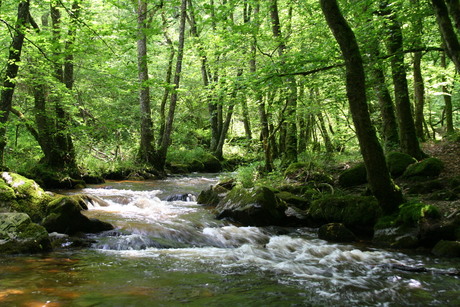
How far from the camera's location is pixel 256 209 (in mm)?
8406

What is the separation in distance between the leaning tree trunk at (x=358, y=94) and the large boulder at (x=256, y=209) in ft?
8.48

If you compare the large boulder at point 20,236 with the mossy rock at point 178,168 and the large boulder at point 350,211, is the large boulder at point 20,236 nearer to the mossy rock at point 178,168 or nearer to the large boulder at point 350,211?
the large boulder at point 350,211

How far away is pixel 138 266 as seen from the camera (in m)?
5.19

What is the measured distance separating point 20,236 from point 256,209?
5030 millimetres

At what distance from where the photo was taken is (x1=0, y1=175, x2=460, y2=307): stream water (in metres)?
3.96

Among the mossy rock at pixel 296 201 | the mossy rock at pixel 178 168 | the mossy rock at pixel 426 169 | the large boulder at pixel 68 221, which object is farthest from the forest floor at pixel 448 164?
the mossy rock at pixel 178 168

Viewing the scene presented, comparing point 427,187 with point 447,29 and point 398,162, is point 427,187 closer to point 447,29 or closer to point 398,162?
point 398,162

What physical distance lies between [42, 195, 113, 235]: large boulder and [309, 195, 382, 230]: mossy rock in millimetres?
4979

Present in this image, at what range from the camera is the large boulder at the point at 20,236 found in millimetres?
5448

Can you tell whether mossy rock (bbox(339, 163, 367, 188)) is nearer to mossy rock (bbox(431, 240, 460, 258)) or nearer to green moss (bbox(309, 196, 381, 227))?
green moss (bbox(309, 196, 381, 227))

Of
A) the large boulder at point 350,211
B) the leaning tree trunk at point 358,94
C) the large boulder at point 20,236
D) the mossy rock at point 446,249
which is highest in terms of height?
the leaning tree trunk at point 358,94

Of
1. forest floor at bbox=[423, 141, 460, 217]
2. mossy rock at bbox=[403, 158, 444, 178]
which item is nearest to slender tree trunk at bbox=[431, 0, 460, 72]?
forest floor at bbox=[423, 141, 460, 217]

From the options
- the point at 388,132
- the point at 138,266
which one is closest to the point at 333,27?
the point at 138,266

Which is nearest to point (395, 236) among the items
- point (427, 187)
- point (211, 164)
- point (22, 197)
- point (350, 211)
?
point (350, 211)
